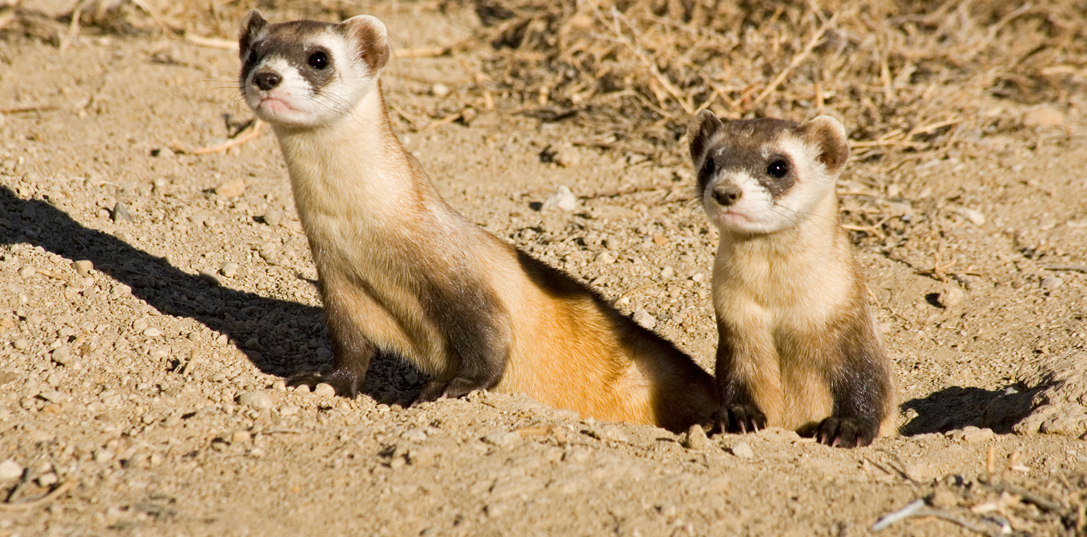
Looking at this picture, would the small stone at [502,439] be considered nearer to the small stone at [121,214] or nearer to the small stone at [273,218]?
the small stone at [273,218]

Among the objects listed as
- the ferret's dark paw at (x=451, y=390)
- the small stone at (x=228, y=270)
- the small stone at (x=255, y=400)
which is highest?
the small stone at (x=255, y=400)

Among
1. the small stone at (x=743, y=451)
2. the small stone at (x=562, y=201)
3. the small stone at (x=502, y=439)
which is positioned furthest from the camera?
the small stone at (x=562, y=201)

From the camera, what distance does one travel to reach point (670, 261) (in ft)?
21.6

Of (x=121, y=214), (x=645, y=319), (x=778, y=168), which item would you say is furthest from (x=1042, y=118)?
(x=121, y=214)

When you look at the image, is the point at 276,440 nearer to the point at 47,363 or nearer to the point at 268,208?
the point at 47,363

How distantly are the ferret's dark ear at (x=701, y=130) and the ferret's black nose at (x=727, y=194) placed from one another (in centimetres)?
62

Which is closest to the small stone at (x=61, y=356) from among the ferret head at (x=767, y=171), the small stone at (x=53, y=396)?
the small stone at (x=53, y=396)

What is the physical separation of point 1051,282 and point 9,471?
232 inches

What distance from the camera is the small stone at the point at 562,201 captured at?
718 centimetres

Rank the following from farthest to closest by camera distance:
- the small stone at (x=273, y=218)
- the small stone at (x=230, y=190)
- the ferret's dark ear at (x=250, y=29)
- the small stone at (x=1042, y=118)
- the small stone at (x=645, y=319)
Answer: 1. the small stone at (x=1042, y=118)
2. the small stone at (x=230, y=190)
3. the small stone at (x=273, y=218)
4. the small stone at (x=645, y=319)
5. the ferret's dark ear at (x=250, y=29)

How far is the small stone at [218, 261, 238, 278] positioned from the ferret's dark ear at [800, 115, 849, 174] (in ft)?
11.6

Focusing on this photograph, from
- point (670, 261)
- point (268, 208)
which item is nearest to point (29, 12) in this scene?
point (268, 208)

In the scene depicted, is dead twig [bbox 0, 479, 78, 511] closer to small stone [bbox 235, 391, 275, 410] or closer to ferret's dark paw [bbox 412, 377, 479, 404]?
small stone [bbox 235, 391, 275, 410]

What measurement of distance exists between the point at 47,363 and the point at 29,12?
6375 millimetres
